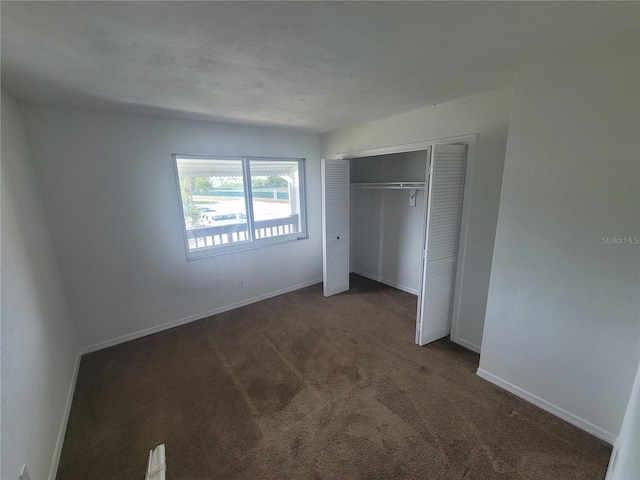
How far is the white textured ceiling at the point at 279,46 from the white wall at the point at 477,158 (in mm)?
178

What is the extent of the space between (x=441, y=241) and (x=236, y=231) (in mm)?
2643

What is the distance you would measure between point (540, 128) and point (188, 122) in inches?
134

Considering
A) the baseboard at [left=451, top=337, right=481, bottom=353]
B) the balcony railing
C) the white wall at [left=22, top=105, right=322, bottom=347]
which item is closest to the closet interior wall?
the baseboard at [left=451, top=337, right=481, bottom=353]

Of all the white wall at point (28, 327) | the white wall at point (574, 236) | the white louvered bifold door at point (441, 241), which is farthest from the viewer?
the white louvered bifold door at point (441, 241)

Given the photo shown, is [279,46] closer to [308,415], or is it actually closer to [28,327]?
[28,327]

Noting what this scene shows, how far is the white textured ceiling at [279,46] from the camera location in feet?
3.75

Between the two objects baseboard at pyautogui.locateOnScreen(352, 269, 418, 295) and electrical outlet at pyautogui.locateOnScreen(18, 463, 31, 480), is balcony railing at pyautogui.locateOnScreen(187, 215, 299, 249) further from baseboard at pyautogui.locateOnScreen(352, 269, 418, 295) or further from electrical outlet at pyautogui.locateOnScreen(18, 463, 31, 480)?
electrical outlet at pyautogui.locateOnScreen(18, 463, 31, 480)

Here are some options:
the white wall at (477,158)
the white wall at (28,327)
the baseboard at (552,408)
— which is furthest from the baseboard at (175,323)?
the baseboard at (552,408)

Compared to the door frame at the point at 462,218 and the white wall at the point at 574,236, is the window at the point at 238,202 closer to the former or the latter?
the door frame at the point at 462,218

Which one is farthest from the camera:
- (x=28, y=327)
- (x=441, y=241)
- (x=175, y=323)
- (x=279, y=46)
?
(x=175, y=323)

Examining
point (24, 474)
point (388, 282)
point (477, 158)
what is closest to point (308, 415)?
point (24, 474)

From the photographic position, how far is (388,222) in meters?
4.27

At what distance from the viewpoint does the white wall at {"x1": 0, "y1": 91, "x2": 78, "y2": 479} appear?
1294mm

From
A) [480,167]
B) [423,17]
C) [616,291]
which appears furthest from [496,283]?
[423,17]
